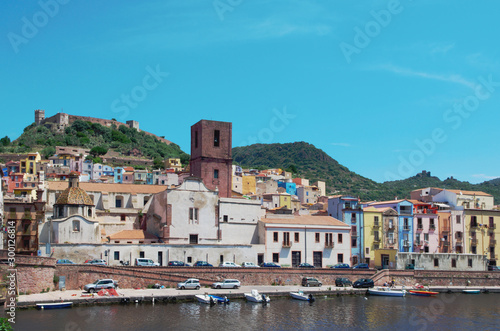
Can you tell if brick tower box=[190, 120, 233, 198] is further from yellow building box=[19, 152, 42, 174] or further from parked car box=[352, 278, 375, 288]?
yellow building box=[19, 152, 42, 174]

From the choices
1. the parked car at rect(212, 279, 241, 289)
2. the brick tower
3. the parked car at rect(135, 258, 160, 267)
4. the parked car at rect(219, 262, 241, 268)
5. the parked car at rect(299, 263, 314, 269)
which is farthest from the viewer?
the brick tower

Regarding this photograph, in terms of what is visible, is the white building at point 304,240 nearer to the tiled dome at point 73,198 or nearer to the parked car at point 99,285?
the parked car at point 99,285

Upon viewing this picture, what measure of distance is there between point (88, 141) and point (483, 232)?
130 metres

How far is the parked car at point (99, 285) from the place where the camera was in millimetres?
48625

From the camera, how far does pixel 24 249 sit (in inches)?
2532

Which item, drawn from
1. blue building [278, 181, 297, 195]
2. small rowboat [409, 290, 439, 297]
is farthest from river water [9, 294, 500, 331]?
blue building [278, 181, 297, 195]

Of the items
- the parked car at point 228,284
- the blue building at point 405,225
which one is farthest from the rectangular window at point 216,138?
the blue building at point 405,225

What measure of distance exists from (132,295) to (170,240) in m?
13.6

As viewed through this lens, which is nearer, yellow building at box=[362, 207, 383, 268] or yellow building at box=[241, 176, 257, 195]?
yellow building at box=[362, 207, 383, 268]

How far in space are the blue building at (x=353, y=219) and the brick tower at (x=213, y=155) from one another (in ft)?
47.9

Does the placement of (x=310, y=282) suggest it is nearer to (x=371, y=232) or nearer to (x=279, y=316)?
(x=279, y=316)

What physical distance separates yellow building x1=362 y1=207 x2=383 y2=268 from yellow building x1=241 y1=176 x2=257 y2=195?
2123 inches

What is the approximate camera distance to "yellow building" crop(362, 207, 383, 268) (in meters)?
70.9

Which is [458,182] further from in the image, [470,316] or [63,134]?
[470,316]
